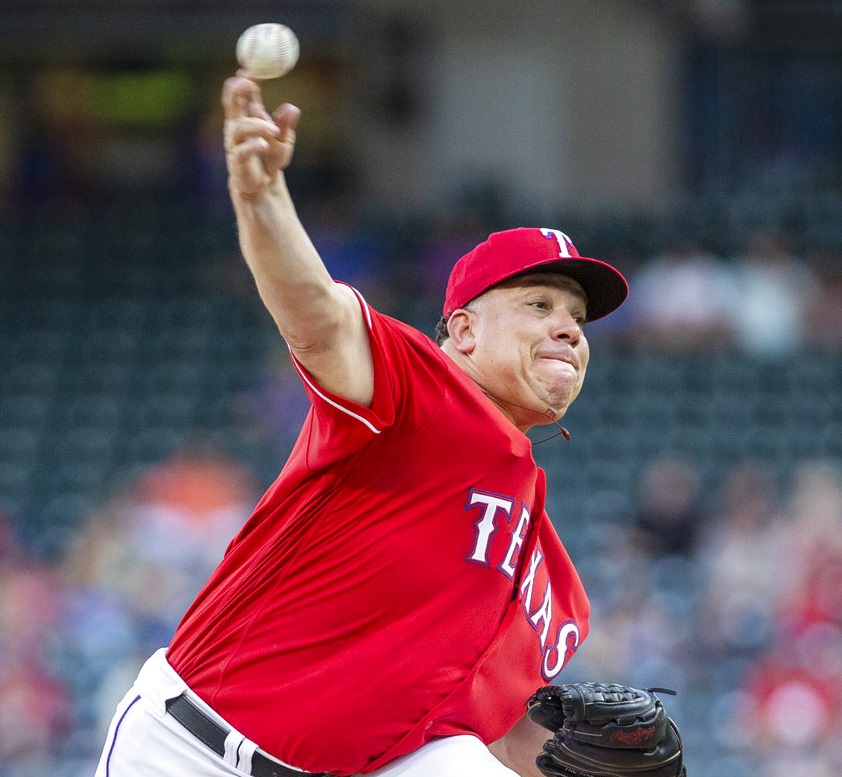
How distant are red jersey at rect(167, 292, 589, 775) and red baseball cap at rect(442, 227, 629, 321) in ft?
0.85

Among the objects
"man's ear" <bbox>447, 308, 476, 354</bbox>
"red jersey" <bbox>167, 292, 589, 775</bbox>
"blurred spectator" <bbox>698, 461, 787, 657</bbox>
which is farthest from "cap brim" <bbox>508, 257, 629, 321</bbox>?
"blurred spectator" <bbox>698, 461, 787, 657</bbox>

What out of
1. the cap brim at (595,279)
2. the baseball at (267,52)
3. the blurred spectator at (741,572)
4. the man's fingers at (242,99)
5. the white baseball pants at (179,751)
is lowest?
the blurred spectator at (741,572)

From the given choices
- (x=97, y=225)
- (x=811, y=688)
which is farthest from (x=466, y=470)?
(x=97, y=225)

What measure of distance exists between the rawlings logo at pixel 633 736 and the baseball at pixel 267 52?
4.55 feet

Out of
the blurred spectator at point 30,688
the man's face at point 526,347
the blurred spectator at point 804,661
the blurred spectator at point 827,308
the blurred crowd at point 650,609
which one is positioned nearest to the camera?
the man's face at point 526,347

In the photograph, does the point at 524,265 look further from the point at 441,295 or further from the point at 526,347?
the point at 441,295

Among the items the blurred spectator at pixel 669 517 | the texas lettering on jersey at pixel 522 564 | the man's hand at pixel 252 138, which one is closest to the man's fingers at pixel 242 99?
the man's hand at pixel 252 138

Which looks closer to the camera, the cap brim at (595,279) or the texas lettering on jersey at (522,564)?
the texas lettering on jersey at (522,564)

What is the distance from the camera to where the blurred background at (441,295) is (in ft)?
23.1

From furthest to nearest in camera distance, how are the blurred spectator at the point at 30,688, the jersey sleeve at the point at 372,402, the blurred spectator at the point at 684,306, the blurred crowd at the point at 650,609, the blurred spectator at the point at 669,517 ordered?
the blurred spectator at the point at 684,306 → the blurred spectator at the point at 669,517 → the blurred spectator at the point at 30,688 → the blurred crowd at the point at 650,609 → the jersey sleeve at the point at 372,402

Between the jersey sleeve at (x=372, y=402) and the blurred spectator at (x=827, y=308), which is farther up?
the blurred spectator at (x=827, y=308)

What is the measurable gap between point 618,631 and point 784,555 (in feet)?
3.30

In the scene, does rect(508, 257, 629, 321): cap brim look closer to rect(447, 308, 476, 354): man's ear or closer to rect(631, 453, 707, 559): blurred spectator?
rect(447, 308, 476, 354): man's ear

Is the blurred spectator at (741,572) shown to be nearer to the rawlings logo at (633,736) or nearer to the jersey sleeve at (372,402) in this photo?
the rawlings logo at (633,736)
